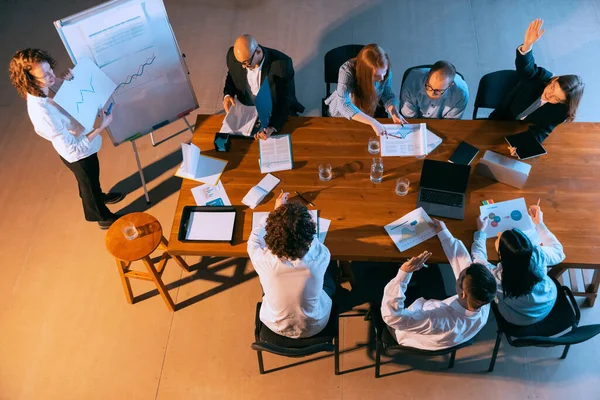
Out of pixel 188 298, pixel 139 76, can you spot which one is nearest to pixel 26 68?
pixel 139 76

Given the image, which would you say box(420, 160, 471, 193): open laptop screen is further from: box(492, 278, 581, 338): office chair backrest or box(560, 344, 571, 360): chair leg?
box(560, 344, 571, 360): chair leg

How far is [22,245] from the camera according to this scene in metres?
4.11

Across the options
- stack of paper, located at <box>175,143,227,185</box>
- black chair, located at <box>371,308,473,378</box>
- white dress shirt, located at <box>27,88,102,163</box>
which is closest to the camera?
black chair, located at <box>371,308,473,378</box>

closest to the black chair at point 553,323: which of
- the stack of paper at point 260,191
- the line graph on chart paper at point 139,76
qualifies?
the stack of paper at point 260,191

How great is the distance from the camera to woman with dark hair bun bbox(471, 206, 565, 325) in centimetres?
260

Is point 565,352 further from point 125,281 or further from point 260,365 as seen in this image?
point 125,281

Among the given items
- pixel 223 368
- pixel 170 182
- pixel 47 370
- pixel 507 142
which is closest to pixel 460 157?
pixel 507 142

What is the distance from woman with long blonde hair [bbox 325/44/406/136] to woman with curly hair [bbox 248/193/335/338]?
1.28 meters

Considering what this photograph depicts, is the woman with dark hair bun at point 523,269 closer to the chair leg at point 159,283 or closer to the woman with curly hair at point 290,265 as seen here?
the woman with curly hair at point 290,265

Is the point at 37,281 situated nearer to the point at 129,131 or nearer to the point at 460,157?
the point at 129,131

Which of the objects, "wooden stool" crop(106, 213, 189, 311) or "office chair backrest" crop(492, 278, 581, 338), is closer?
"office chair backrest" crop(492, 278, 581, 338)

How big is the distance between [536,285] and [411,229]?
790 millimetres

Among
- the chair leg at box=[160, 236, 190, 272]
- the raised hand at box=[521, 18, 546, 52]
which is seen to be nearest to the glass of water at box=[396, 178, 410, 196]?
the raised hand at box=[521, 18, 546, 52]

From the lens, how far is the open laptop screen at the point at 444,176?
310cm
